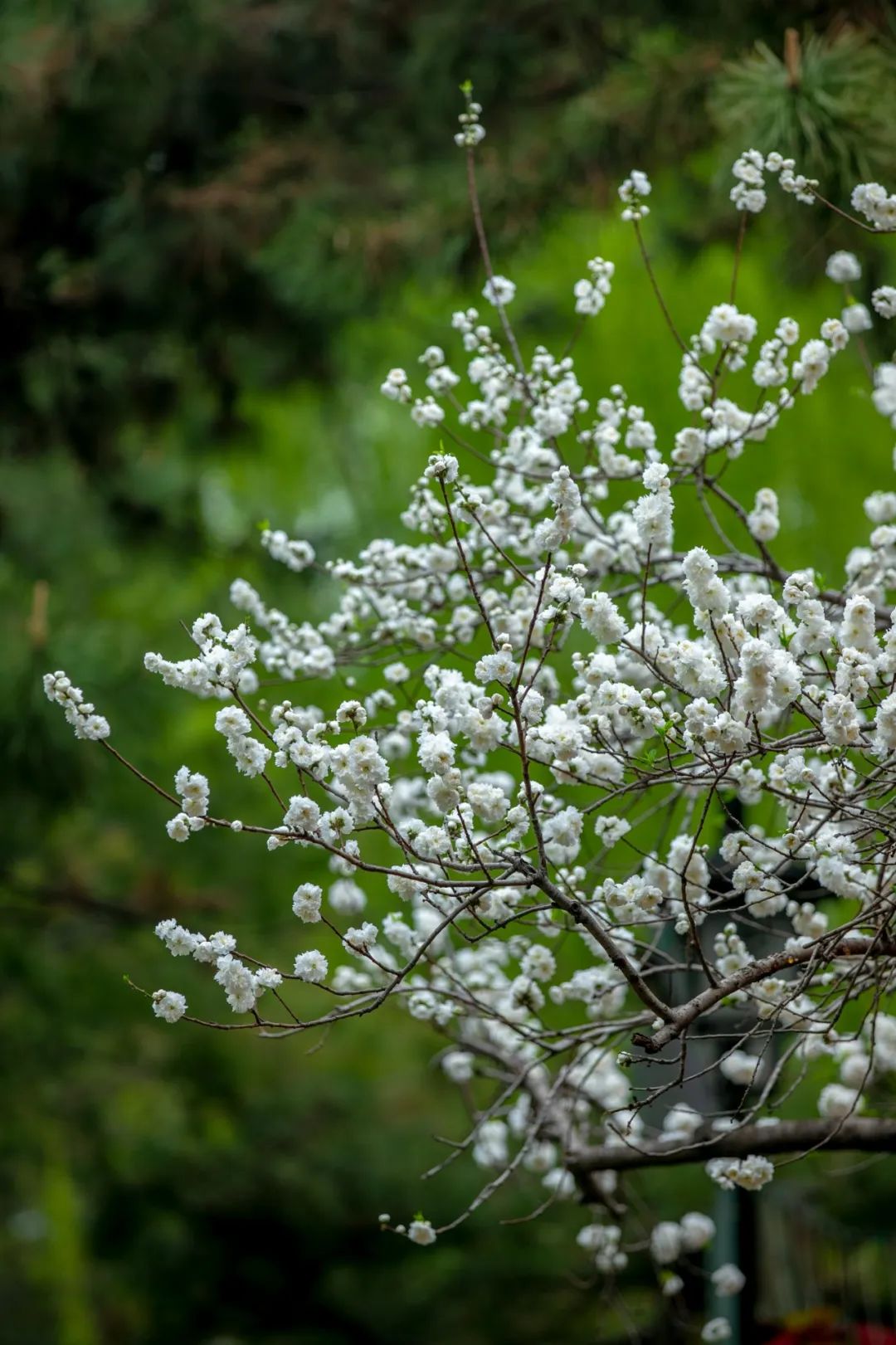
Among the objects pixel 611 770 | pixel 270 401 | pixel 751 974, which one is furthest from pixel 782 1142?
pixel 270 401

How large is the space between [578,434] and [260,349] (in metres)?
3.45

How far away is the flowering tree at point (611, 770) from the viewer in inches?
77.5

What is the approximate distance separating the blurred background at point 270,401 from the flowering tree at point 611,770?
507mm

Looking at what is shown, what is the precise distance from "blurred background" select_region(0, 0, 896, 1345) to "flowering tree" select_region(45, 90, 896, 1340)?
20.0 inches

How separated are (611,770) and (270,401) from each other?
5.45 metres

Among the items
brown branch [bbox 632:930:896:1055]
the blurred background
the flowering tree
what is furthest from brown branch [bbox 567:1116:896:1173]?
the blurred background

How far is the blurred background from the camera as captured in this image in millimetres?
4121

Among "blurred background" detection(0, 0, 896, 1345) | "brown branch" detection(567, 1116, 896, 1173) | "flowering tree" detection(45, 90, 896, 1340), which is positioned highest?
"blurred background" detection(0, 0, 896, 1345)

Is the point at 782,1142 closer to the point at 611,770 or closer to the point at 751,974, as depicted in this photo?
the point at 751,974

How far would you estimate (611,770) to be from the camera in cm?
238

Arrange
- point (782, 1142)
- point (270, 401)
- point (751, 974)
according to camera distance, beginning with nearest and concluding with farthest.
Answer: point (751, 974) → point (782, 1142) → point (270, 401)

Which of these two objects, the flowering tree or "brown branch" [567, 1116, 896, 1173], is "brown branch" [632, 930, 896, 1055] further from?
"brown branch" [567, 1116, 896, 1173]

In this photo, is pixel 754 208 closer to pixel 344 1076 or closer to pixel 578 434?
pixel 578 434

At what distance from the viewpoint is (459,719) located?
6.77 ft
